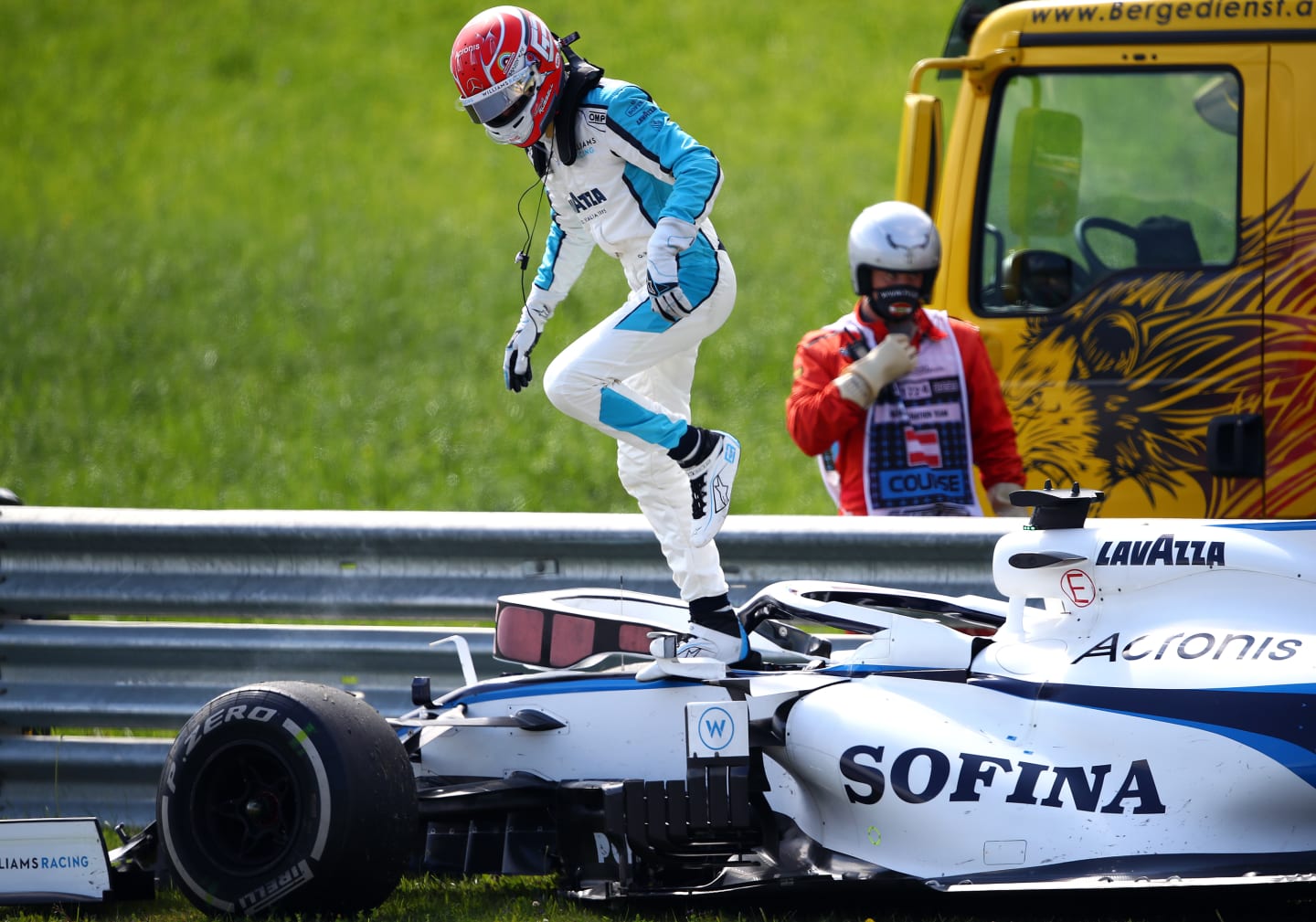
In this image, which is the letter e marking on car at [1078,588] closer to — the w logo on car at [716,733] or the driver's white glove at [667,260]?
the w logo on car at [716,733]

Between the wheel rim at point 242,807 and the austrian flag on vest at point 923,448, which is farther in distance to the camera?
the austrian flag on vest at point 923,448

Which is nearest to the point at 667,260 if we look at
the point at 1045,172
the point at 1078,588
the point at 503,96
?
the point at 503,96

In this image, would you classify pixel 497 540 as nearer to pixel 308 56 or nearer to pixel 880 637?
pixel 880 637

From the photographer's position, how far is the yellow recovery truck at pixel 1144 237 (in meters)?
6.25

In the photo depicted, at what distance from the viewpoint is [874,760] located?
4121 mm

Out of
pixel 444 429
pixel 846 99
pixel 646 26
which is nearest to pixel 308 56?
pixel 646 26

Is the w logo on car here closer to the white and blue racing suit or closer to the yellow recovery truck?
the white and blue racing suit

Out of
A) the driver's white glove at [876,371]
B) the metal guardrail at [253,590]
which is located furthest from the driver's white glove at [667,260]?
the driver's white glove at [876,371]

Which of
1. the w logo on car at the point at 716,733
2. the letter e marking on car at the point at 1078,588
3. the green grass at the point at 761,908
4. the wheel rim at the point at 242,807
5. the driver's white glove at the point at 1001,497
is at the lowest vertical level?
the green grass at the point at 761,908

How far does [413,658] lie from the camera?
214 inches

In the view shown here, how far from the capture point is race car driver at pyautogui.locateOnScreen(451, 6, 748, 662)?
4445 millimetres

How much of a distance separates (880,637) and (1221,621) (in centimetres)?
89

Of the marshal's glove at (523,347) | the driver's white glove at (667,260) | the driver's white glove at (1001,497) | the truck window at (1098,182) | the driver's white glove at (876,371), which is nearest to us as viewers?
the driver's white glove at (667,260)

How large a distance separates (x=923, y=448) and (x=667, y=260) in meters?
1.85
